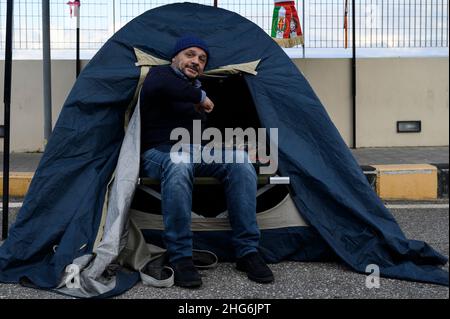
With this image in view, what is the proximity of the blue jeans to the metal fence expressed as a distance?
163 inches

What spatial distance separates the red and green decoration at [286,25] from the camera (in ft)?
19.5

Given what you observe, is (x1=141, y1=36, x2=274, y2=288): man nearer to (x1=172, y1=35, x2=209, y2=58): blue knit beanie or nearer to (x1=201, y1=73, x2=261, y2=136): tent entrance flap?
(x1=172, y1=35, x2=209, y2=58): blue knit beanie

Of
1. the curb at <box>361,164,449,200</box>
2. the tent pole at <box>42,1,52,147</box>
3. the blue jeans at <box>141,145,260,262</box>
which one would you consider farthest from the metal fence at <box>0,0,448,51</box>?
the blue jeans at <box>141,145,260,262</box>

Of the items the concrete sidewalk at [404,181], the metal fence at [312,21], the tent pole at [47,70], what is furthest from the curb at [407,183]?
the metal fence at [312,21]

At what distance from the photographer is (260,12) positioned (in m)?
6.70

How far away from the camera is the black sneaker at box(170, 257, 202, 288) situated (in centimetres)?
234

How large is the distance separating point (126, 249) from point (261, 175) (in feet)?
2.63

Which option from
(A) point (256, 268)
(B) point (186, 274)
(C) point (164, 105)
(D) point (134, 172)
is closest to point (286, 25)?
(C) point (164, 105)

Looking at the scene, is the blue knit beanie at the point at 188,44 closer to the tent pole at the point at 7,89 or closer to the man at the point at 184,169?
the man at the point at 184,169

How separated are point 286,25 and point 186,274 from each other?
4253mm

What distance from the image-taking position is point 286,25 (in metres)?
5.96

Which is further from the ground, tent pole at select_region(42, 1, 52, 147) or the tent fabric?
tent pole at select_region(42, 1, 52, 147)
